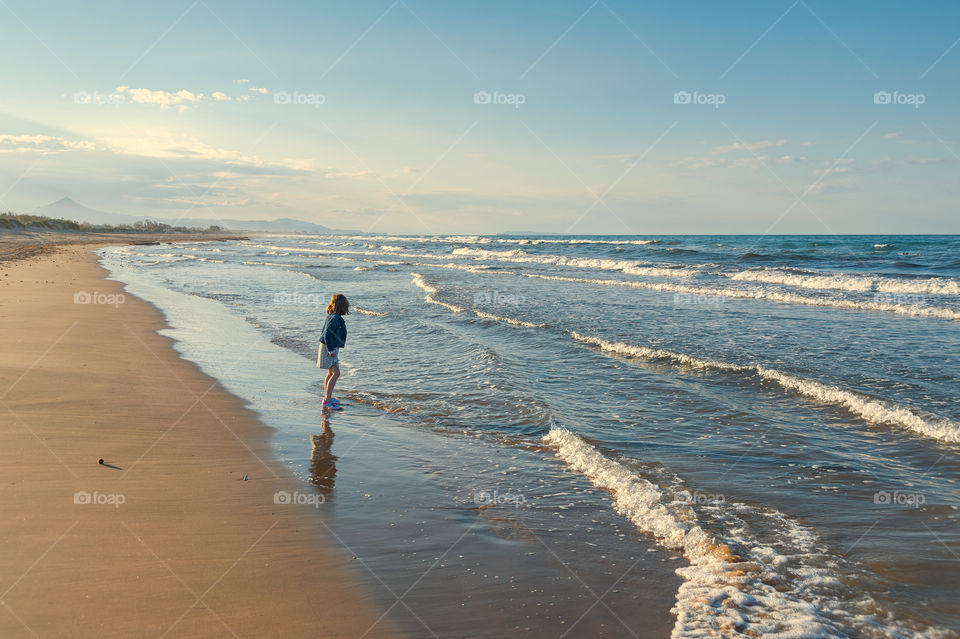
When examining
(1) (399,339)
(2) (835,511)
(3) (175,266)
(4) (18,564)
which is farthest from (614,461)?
(3) (175,266)

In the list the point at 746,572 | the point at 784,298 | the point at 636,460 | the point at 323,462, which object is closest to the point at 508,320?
the point at 636,460

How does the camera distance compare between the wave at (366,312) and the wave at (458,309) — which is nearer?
the wave at (458,309)

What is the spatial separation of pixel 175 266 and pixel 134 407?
2994cm

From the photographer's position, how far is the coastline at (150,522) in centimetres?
333

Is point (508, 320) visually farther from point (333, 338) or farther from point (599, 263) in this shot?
point (599, 263)

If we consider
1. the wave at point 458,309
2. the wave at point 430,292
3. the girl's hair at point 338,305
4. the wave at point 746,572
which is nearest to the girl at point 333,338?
the girl's hair at point 338,305

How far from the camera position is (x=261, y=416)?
7598 millimetres

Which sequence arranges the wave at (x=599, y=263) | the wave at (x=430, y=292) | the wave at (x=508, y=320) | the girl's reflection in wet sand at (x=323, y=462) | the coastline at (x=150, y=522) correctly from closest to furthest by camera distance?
the coastline at (x=150, y=522) < the girl's reflection in wet sand at (x=323, y=462) < the wave at (x=508, y=320) < the wave at (x=430, y=292) < the wave at (x=599, y=263)

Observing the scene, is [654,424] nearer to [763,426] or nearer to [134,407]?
[763,426]

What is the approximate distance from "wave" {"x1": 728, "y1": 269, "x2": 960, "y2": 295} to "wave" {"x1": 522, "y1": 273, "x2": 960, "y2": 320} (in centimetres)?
451

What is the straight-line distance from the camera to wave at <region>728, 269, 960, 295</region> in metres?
23.5

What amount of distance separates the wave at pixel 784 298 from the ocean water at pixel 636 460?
2.98 ft

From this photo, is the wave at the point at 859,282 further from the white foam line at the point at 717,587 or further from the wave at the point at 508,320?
the white foam line at the point at 717,587

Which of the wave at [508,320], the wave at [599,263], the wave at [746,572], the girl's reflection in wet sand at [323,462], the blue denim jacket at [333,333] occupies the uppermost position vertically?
the wave at [599,263]
